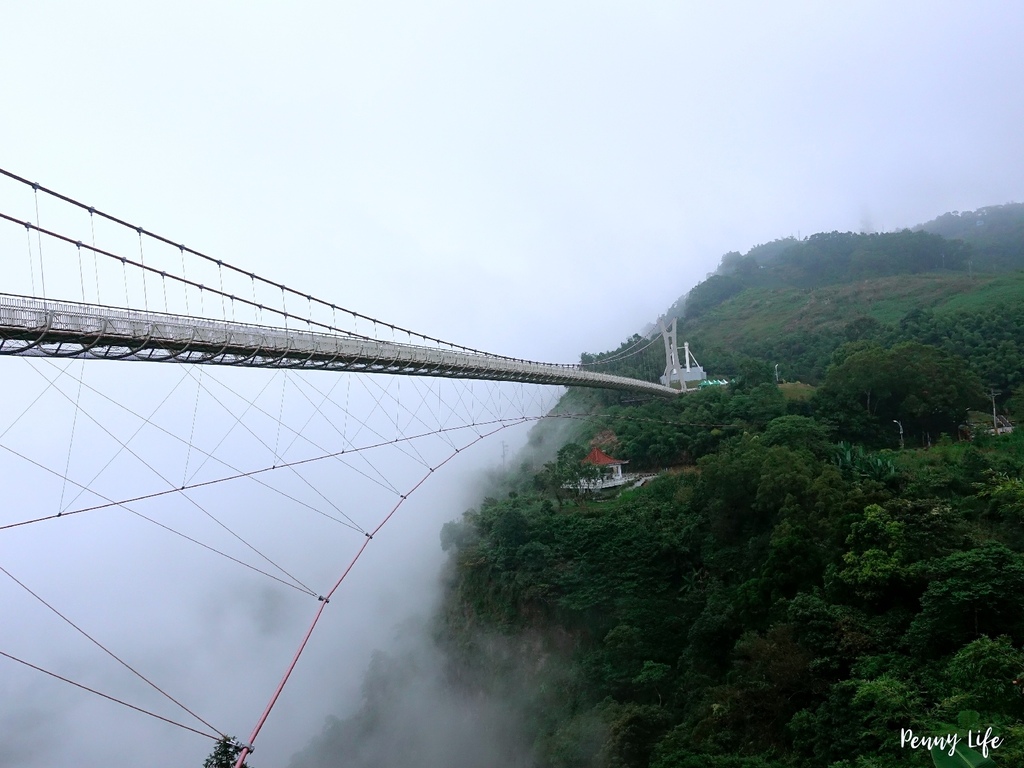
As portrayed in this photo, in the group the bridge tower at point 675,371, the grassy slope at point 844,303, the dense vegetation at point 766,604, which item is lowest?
the dense vegetation at point 766,604

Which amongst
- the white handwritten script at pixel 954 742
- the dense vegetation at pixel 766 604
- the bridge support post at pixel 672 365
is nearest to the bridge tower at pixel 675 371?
the bridge support post at pixel 672 365

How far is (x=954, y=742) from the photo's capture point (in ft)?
24.4

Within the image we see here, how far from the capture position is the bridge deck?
8.74 meters

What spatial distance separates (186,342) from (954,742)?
1132 cm

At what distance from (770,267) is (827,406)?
210ft

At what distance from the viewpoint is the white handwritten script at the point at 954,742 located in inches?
298

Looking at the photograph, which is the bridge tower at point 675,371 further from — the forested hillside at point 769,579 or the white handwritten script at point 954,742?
the white handwritten script at point 954,742

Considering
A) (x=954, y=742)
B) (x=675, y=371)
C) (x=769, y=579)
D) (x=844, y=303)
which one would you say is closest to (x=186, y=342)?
(x=954, y=742)

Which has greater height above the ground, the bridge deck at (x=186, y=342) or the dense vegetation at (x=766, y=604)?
the bridge deck at (x=186, y=342)

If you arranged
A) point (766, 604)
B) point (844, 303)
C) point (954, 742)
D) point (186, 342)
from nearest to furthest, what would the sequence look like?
point (954, 742), point (186, 342), point (766, 604), point (844, 303)

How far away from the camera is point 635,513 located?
21.4 metres

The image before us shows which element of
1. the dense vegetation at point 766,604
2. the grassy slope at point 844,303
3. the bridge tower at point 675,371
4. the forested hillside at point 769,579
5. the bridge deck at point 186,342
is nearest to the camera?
the bridge deck at point 186,342

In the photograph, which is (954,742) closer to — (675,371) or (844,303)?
(675,371)

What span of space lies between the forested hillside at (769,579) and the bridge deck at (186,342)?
7883 mm
